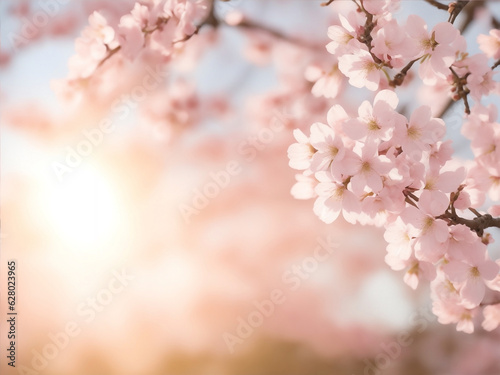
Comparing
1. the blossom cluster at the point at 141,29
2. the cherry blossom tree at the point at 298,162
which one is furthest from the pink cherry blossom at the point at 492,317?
the blossom cluster at the point at 141,29

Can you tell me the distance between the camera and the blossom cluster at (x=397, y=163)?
2.76ft

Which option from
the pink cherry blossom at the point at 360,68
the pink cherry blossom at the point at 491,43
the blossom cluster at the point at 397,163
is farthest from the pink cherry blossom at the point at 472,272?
the pink cherry blossom at the point at 491,43

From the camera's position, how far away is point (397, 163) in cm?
85

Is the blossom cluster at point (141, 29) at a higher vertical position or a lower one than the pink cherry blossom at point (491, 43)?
higher

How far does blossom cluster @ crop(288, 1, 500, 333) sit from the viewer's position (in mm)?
840

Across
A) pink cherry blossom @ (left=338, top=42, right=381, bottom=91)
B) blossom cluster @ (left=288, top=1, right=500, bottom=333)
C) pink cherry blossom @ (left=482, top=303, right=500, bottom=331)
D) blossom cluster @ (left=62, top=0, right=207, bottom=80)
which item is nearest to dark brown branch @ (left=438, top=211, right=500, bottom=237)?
blossom cluster @ (left=288, top=1, right=500, bottom=333)

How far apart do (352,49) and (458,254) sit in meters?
0.50

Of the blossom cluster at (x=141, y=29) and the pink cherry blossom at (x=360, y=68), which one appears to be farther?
the blossom cluster at (x=141, y=29)

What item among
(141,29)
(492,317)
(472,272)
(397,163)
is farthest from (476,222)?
(141,29)

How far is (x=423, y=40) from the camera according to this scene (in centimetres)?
93

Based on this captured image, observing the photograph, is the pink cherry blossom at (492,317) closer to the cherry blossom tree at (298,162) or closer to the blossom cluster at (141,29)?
the cherry blossom tree at (298,162)

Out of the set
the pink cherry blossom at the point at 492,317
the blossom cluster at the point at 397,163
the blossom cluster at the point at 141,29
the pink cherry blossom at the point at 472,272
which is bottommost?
the pink cherry blossom at the point at 492,317

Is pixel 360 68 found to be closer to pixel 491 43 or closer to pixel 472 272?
pixel 472 272

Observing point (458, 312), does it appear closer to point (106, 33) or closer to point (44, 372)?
point (106, 33)
